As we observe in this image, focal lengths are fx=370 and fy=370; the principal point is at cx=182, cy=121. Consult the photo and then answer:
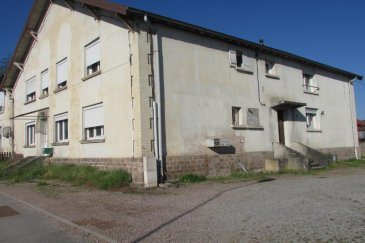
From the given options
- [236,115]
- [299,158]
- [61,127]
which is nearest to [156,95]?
[236,115]

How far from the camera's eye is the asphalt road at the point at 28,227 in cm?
624

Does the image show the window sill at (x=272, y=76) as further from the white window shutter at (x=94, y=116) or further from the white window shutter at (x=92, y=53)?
the white window shutter at (x=94, y=116)

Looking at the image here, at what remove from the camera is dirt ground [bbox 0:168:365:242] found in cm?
605

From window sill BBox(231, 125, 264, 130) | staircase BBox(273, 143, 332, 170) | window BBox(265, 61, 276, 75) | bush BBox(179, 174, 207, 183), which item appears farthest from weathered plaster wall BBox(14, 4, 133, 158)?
window BBox(265, 61, 276, 75)

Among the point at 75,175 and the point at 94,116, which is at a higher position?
the point at 94,116

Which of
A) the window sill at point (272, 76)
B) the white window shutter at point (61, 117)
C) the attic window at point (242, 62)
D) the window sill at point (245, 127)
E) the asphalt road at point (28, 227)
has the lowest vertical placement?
the asphalt road at point (28, 227)

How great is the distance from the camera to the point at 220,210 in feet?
26.3

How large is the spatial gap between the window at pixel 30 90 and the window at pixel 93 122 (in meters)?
7.35

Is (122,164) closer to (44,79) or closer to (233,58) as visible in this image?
(233,58)

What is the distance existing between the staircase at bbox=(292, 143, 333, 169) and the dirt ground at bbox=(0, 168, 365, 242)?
5.22 metres

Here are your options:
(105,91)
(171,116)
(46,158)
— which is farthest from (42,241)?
(46,158)

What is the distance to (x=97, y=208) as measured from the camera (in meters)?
8.83

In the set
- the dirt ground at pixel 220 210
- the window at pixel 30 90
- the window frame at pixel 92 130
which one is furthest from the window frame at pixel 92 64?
the window at pixel 30 90

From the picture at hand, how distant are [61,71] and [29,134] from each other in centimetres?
600
